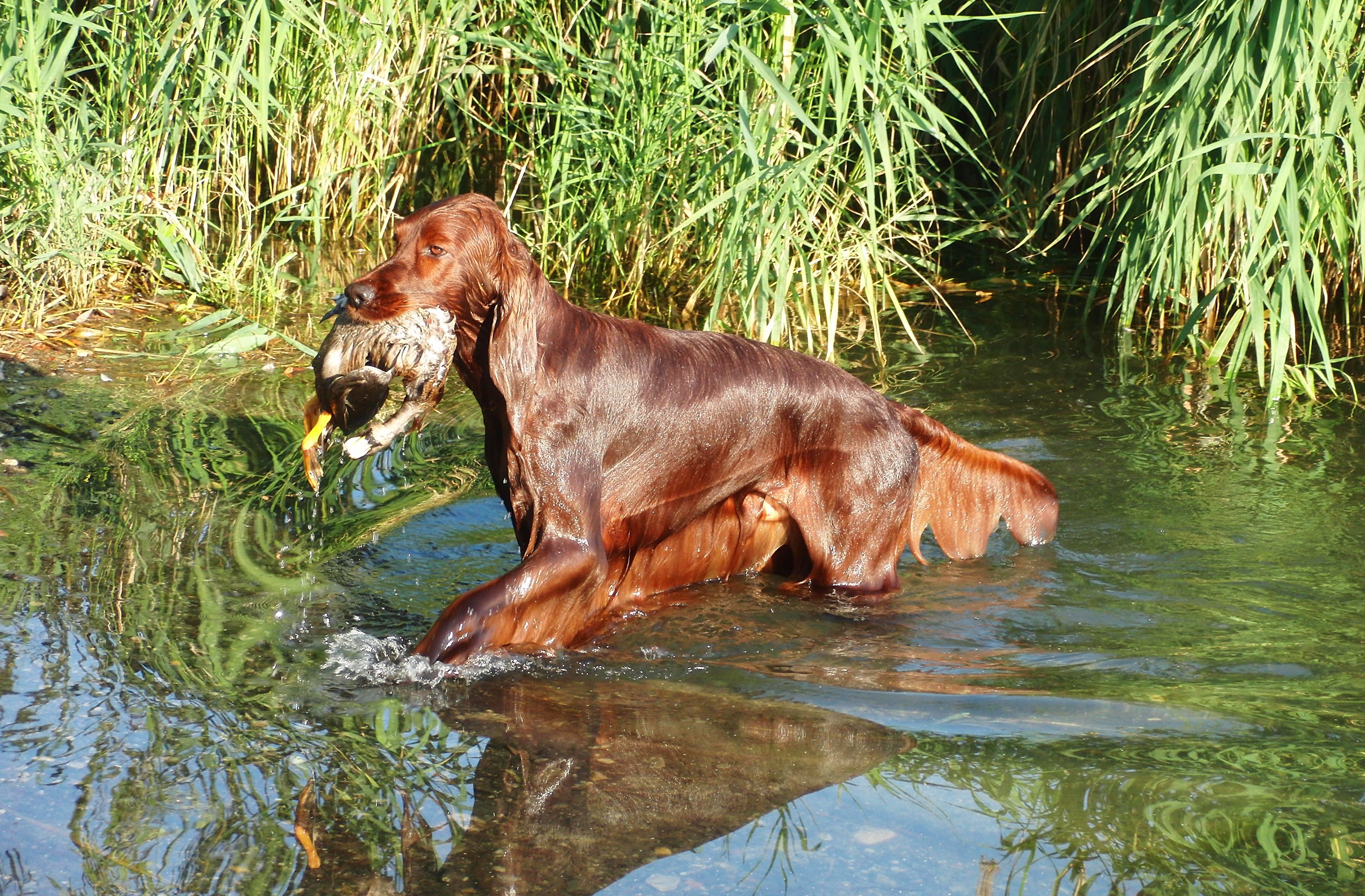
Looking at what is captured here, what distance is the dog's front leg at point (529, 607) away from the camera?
366 centimetres

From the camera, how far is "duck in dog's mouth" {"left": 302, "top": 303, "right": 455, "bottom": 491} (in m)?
3.61

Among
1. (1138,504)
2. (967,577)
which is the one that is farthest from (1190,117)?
(967,577)

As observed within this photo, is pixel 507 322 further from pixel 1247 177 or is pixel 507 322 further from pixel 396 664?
pixel 1247 177

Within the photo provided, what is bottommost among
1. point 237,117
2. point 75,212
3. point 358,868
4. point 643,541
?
point 358,868

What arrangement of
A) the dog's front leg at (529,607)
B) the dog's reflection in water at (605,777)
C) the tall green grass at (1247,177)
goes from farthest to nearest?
1. the tall green grass at (1247,177)
2. the dog's front leg at (529,607)
3. the dog's reflection in water at (605,777)

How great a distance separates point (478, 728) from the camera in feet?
11.0

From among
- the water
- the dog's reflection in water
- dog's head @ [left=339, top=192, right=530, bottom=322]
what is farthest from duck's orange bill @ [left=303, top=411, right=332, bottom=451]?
the dog's reflection in water

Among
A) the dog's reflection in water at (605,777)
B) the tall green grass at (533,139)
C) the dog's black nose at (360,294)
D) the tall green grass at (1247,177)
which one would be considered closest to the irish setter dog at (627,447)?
the dog's black nose at (360,294)

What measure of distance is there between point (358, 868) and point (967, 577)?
2566mm

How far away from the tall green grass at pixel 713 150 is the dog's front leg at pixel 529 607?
7.35 feet

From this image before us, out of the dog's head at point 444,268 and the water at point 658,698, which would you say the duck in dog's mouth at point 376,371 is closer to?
the dog's head at point 444,268

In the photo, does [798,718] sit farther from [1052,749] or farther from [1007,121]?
[1007,121]

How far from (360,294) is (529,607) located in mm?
893

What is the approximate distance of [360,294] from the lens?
355 centimetres
